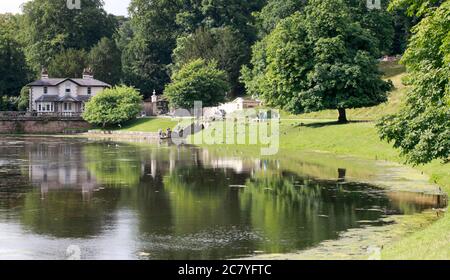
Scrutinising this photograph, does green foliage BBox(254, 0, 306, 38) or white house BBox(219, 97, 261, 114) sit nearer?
white house BBox(219, 97, 261, 114)

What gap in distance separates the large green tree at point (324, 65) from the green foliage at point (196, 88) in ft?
111

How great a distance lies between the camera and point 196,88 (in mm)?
111875

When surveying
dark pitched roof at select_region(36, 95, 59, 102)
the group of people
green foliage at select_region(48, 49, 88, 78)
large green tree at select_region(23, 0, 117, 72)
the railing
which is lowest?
the group of people

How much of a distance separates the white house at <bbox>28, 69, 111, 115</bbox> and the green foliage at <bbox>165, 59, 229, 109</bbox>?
69.5 feet

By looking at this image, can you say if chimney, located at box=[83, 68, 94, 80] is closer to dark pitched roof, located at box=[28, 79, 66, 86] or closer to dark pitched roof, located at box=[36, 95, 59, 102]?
dark pitched roof, located at box=[28, 79, 66, 86]

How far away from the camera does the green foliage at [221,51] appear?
131750 mm

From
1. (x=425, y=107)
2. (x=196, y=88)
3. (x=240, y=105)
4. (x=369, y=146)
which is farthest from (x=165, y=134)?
(x=425, y=107)

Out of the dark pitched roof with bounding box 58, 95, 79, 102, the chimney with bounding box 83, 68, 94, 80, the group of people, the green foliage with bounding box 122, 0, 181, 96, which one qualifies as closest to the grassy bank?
the group of people

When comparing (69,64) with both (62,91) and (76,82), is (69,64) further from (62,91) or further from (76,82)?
(62,91)

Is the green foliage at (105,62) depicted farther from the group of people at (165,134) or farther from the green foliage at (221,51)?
the group of people at (165,134)

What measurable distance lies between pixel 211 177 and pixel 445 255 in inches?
1034

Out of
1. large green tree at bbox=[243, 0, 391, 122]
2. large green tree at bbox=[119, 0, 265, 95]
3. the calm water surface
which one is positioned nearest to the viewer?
the calm water surface

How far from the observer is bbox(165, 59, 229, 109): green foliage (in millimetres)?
111438

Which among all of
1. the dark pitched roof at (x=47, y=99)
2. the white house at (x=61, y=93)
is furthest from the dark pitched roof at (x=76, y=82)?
the dark pitched roof at (x=47, y=99)
